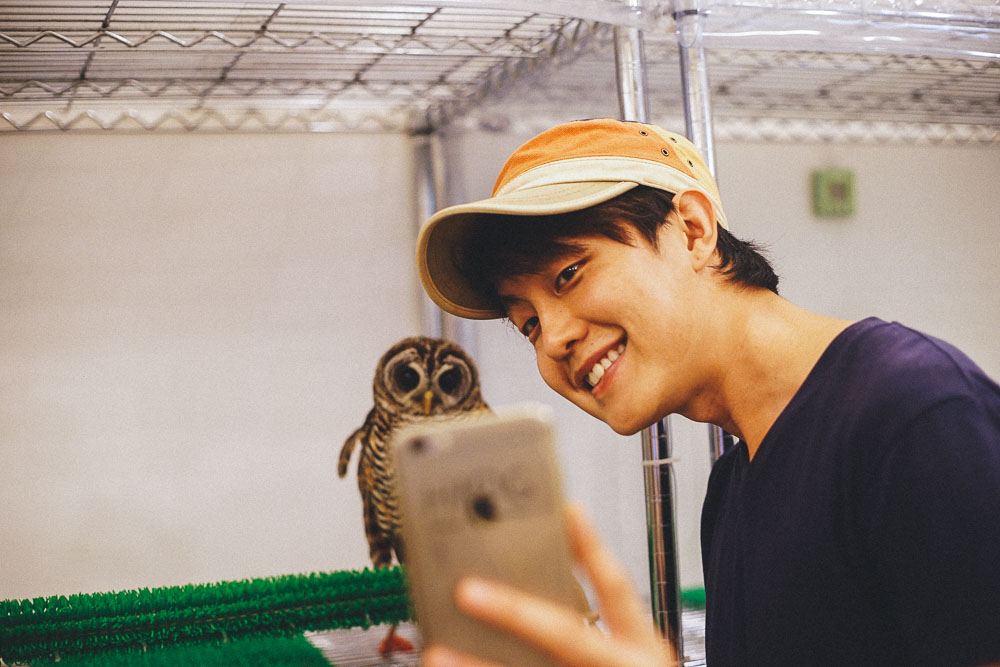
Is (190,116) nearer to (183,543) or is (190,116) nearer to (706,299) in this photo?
(183,543)

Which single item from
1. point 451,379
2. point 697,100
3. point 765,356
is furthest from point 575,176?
point 451,379

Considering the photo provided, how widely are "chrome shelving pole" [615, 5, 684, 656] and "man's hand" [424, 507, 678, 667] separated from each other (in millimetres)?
639

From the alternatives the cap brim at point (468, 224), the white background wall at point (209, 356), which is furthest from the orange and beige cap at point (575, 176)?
the white background wall at point (209, 356)

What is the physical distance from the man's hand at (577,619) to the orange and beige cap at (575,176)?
313 mm

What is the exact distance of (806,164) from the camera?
67.9 inches

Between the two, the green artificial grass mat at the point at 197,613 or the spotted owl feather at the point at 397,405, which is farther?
the spotted owl feather at the point at 397,405

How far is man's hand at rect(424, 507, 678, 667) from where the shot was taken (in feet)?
0.96

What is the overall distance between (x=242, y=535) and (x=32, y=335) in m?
0.39

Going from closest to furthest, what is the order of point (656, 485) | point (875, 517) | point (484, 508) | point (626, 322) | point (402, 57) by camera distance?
point (484, 508) < point (875, 517) < point (626, 322) < point (656, 485) < point (402, 57)

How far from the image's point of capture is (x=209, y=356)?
1.27 metres

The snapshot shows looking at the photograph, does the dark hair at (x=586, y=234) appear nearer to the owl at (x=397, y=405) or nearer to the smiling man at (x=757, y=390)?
the smiling man at (x=757, y=390)

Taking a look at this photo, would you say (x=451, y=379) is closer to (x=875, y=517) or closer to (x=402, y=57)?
(x=402, y=57)

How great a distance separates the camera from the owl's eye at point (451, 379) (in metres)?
1.23

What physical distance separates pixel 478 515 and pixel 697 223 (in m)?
0.39
